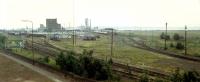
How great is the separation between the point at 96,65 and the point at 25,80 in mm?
8906

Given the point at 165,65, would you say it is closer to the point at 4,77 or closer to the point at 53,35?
the point at 4,77

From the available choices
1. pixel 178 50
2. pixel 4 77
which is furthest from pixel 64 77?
pixel 178 50

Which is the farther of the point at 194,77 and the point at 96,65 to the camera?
the point at 96,65

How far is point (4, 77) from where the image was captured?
4203 cm

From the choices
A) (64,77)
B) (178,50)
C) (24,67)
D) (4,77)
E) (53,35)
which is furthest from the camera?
(53,35)

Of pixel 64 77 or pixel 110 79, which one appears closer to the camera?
pixel 110 79

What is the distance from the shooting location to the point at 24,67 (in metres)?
49.3

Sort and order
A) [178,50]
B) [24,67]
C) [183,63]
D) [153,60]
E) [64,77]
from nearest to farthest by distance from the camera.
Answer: [64,77]
[24,67]
[183,63]
[153,60]
[178,50]

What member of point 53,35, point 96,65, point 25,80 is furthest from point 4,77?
point 53,35

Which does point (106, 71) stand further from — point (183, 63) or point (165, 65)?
point (183, 63)

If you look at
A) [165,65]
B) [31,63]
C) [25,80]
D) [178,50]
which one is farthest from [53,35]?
[25,80]

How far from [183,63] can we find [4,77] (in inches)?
1090

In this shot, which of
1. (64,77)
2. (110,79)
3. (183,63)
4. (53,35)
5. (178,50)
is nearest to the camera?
(110,79)

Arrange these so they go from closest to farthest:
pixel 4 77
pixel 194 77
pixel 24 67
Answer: pixel 194 77 → pixel 4 77 → pixel 24 67
